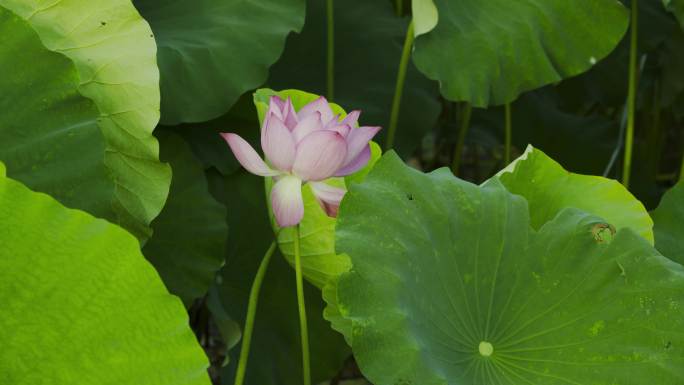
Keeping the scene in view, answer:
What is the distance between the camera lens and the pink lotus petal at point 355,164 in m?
1.09

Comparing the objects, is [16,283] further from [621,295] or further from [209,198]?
[209,198]

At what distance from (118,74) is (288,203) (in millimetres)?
307

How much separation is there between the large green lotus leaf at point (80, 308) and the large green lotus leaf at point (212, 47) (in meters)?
0.70

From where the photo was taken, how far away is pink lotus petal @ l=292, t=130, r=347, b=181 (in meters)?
1.04

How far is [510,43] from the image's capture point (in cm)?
171

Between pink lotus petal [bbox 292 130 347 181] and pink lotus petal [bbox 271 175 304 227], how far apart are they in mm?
15

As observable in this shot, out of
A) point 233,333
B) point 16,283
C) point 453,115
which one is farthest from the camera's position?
point 453,115

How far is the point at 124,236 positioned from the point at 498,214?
1.46 ft

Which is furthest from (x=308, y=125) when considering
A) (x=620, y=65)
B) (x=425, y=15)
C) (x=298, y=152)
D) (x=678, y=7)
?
(x=620, y=65)

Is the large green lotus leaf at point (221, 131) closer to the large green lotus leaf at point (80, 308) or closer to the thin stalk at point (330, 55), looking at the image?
the thin stalk at point (330, 55)

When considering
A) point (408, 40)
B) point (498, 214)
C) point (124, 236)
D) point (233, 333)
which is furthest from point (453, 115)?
point (124, 236)

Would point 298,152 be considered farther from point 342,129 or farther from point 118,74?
point 118,74

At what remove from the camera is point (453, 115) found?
294 cm

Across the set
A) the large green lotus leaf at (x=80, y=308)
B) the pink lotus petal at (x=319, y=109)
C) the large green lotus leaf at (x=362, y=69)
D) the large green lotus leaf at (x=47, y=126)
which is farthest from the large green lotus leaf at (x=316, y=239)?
the large green lotus leaf at (x=362, y=69)
